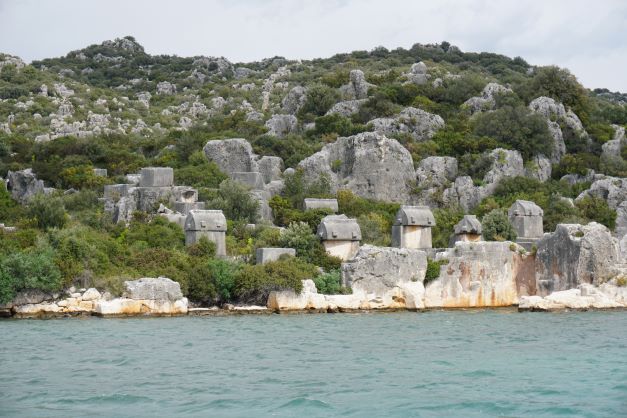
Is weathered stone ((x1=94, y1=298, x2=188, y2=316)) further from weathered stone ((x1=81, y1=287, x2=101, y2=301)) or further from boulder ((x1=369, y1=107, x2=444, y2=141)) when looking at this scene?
boulder ((x1=369, y1=107, x2=444, y2=141))

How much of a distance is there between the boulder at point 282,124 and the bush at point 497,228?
19.8 metres

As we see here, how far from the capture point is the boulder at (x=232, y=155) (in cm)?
5081

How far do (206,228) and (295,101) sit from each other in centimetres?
2584

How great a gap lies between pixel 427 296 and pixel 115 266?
11401mm

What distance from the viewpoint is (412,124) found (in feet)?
186

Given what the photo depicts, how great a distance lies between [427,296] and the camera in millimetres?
37219

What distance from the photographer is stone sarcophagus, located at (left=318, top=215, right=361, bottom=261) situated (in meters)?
39.0

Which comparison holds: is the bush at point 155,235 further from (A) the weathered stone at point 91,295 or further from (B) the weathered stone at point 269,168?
(B) the weathered stone at point 269,168

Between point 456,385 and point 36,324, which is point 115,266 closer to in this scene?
point 36,324

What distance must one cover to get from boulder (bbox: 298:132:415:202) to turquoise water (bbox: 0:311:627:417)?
64.6ft

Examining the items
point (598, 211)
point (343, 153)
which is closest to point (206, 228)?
point (343, 153)

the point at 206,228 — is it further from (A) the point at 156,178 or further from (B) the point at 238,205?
(A) the point at 156,178

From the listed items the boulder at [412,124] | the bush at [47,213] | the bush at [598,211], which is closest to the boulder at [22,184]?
the bush at [47,213]

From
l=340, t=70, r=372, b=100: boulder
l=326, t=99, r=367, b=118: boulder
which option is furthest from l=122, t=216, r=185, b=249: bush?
l=340, t=70, r=372, b=100: boulder
